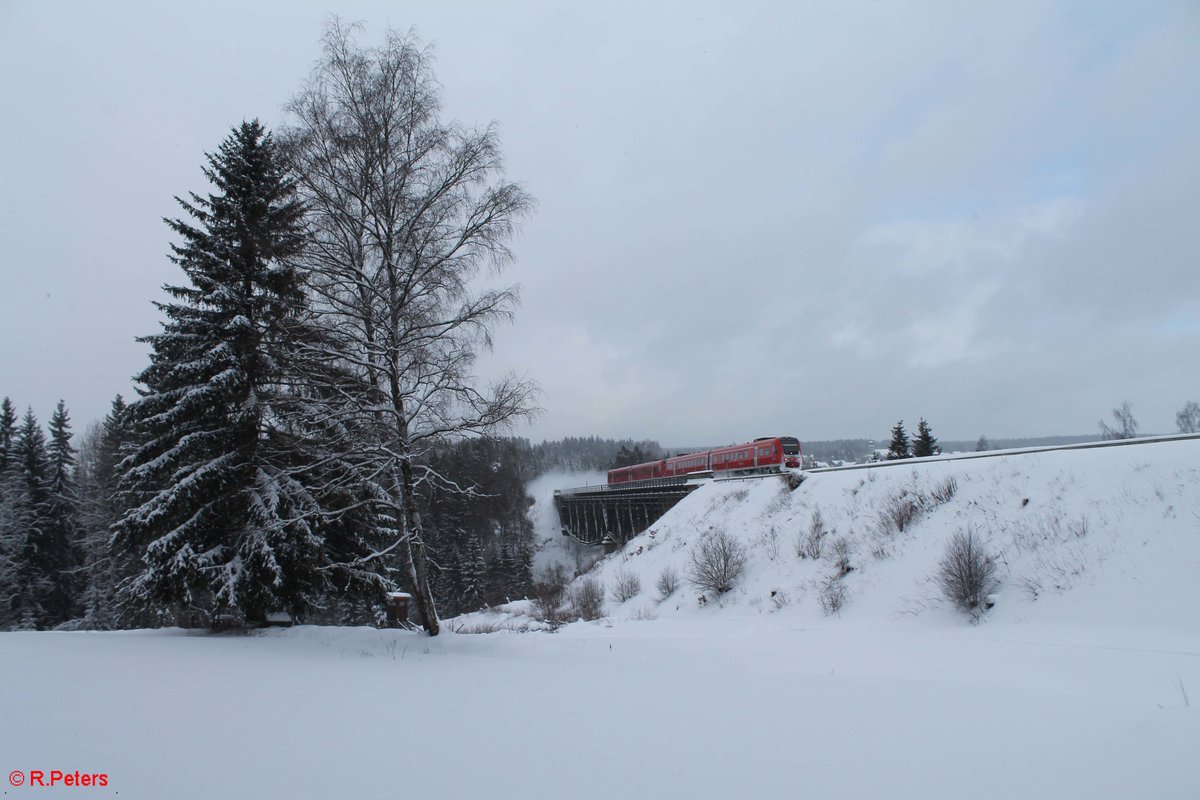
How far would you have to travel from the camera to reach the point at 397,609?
37.0 ft

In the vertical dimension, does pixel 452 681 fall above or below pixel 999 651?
above

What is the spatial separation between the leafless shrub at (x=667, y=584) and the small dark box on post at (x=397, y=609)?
727 cm

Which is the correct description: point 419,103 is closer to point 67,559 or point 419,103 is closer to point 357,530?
point 357,530

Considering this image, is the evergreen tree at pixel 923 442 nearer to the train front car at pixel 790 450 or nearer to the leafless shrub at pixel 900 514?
the train front car at pixel 790 450

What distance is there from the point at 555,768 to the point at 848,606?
28.5 ft

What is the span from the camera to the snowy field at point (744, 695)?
3.17 meters

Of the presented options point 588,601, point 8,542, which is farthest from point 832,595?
point 8,542

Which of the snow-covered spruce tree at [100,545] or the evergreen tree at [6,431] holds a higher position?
the evergreen tree at [6,431]

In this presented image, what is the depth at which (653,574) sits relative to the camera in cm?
1777

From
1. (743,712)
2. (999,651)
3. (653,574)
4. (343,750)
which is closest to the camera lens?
(343,750)

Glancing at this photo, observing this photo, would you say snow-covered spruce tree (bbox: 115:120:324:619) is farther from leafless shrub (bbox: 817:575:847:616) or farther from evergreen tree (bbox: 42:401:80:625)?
evergreen tree (bbox: 42:401:80:625)

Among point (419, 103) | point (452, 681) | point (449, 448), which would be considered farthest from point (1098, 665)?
point (419, 103)

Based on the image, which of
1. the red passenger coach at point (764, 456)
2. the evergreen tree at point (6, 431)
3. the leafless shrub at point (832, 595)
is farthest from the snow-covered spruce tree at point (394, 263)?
the evergreen tree at point (6, 431)

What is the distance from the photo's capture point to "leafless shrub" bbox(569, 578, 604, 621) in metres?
15.0
